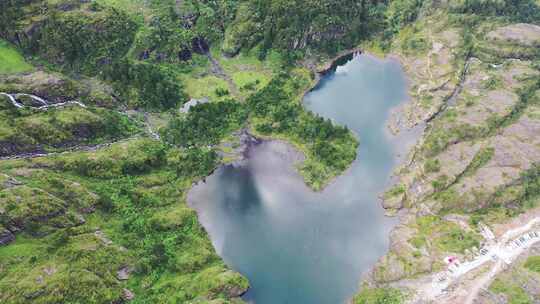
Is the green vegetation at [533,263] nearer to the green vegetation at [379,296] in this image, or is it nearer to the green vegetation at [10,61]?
the green vegetation at [379,296]

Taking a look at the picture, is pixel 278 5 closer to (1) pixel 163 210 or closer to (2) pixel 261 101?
(2) pixel 261 101

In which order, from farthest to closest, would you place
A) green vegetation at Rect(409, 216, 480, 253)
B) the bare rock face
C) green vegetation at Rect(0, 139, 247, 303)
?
the bare rock face → green vegetation at Rect(409, 216, 480, 253) → green vegetation at Rect(0, 139, 247, 303)

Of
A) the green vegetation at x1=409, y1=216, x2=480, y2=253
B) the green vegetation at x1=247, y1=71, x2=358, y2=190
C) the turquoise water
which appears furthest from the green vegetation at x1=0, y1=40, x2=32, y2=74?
the green vegetation at x1=409, y1=216, x2=480, y2=253

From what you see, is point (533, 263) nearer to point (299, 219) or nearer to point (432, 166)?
point (432, 166)

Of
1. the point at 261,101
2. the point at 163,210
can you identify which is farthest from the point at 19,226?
the point at 261,101

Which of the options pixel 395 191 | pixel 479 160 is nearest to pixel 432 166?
pixel 479 160

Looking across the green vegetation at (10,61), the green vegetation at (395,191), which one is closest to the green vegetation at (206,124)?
the green vegetation at (395,191)

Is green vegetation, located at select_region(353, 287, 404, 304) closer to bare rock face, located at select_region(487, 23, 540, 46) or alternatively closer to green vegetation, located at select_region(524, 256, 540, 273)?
green vegetation, located at select_region(524, 256, 540, 273)
